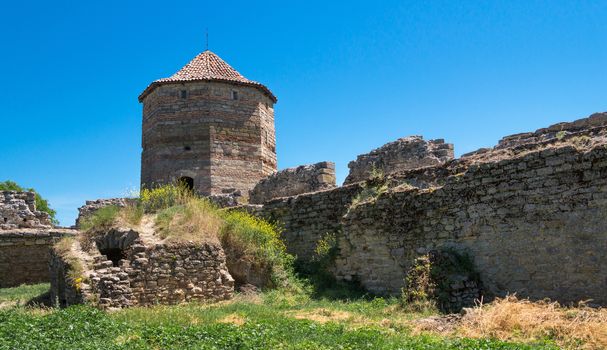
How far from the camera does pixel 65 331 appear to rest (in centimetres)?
687

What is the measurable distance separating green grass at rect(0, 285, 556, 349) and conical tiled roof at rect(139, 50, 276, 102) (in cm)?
1520

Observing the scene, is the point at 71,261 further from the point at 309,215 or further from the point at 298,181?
the point at 298,181

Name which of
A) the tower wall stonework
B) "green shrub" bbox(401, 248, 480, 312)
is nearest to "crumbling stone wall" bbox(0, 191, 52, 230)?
the tower wall stonework

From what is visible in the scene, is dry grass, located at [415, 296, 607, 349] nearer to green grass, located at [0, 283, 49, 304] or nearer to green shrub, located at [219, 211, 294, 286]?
green shrub, located at [219, 211, 294, 286]

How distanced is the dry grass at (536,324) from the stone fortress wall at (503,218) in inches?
32.1

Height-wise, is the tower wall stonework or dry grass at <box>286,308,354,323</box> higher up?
the tower wall stonework

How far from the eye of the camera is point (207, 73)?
2359 cm

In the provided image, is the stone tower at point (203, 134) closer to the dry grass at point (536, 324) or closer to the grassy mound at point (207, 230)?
the grassy mound at point (207, 230)

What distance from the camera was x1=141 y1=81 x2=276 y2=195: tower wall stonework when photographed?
2270 centimetres

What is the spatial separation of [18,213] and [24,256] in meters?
2.22

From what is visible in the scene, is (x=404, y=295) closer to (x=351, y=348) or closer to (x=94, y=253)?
(x=351, y=348)

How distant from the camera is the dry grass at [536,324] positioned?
20.1 ft

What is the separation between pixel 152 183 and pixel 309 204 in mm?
11189

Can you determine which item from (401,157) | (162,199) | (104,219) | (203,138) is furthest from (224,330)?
(203,138)
